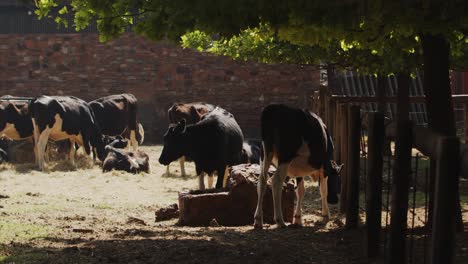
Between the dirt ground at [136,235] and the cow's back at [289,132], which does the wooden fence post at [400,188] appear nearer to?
the dirt ground at [136,235]

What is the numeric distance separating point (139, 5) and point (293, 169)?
3.18m

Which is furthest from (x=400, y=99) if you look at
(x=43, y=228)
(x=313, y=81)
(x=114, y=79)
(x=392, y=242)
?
(x=114, y=79)

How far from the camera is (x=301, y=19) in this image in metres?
8.06

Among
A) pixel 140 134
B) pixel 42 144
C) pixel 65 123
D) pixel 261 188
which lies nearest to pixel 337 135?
pixel 261 188

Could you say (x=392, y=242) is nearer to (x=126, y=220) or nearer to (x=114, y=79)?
(x=126, y=220)

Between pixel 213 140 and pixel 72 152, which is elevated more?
pixel 213 140

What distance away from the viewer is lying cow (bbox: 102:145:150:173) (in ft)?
67.6

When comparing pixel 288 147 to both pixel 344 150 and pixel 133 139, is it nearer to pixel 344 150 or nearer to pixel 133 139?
pixel 344 150

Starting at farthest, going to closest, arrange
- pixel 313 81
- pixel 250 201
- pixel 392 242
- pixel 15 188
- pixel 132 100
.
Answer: pixel 313 81 < pixel 132 100 < pixel 15 188 < pixel 250 201 < pixel 392 242

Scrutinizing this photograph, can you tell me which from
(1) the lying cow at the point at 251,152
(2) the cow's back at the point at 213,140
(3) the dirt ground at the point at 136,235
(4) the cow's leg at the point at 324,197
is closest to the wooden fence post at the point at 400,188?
(3) the dirt ground at the point at 136,235

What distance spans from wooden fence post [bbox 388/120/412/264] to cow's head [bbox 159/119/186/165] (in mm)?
8279

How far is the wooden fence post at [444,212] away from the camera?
549 cm

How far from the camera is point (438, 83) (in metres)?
9.84

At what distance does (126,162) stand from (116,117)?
493cm
